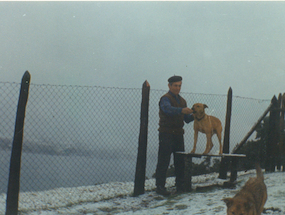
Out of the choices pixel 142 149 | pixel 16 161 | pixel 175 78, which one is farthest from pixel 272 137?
pixel 16 161

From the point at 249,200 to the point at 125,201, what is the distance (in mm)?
2746

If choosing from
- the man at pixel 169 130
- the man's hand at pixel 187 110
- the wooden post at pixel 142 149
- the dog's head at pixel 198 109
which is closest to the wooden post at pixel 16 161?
the wooden post at pixel 142 149

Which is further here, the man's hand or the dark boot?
the dark boot

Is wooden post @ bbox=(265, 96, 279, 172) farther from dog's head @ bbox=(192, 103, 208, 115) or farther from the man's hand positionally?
the man's hand

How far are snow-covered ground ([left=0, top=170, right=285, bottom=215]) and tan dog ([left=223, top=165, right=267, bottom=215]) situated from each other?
0.53 metres

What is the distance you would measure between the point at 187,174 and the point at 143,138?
122 centimetres

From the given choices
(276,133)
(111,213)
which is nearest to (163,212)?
(111,213)

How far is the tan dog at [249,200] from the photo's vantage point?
10.4 feet

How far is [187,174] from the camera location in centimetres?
579

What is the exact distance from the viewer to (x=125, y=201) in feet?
17.6

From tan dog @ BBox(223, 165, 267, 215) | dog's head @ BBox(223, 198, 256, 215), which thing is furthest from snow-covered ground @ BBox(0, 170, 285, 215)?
dog's head @ BBox(223, 198, 256, 215)

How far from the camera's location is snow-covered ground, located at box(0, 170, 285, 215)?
449cm

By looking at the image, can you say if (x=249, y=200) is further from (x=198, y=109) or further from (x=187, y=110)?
(x=198, y=109)

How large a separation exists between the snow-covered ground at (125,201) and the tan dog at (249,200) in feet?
1.75
